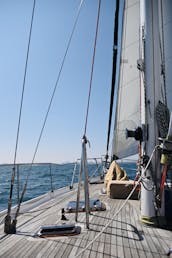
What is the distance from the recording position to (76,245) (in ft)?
9.97

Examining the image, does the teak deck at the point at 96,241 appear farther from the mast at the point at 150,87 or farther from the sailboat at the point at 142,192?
the mast at the point at 150,87

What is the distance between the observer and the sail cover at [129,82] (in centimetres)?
641

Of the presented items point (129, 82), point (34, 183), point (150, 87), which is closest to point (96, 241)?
point (150, 87)

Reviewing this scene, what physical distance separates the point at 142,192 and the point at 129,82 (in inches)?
140

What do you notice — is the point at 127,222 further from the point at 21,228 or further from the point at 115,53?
the point at 115,53

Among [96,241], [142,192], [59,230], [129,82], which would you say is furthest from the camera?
[129,82]

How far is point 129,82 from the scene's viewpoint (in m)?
6.60

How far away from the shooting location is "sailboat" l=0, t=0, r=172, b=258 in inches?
117

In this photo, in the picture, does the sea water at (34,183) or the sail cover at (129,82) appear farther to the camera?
the sea water at (34,183)

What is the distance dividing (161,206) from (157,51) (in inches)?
111

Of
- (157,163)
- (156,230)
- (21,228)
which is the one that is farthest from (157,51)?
(21,228)

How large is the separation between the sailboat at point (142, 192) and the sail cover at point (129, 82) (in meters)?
0.03

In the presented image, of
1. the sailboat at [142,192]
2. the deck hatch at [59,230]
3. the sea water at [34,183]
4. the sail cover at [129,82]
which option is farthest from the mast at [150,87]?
the sail cover at [129,82]

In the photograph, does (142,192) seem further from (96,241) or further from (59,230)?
(59,230)
